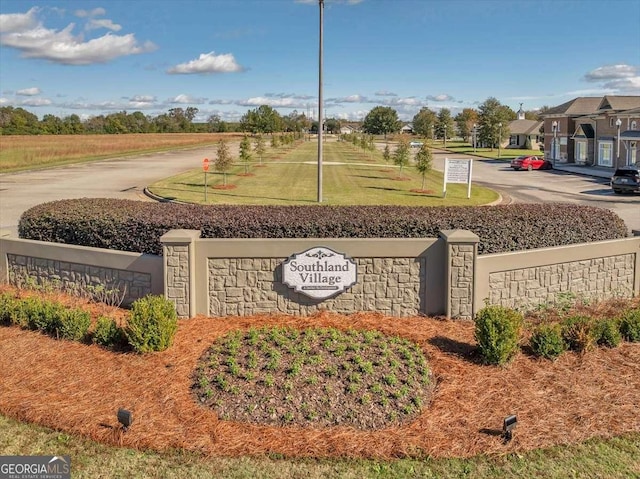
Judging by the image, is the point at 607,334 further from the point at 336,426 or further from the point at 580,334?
the point at 336,426

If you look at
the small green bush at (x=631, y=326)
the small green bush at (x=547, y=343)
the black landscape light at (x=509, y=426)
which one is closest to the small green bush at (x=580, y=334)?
the small green bush at (x=547, y=343)

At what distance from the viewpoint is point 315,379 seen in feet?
21.3

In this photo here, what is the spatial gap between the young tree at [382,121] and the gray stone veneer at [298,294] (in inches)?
5874

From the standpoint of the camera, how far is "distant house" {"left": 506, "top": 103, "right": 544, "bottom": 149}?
8831 cm

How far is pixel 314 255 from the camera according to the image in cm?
892

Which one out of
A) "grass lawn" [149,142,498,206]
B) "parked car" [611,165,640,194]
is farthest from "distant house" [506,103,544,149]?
"parked car" [611,165,640,194]

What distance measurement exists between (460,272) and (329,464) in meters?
4.47

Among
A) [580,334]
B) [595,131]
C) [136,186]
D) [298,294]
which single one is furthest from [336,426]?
[595,131]

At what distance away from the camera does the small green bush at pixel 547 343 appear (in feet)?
24.2

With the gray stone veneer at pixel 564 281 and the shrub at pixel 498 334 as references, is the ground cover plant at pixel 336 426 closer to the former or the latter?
the shrub at pixel 498 334

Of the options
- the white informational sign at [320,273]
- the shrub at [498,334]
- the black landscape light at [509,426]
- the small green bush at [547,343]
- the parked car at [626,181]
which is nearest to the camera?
the black landscape light at [509,426]

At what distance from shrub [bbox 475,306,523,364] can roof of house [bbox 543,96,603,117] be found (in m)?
56.5

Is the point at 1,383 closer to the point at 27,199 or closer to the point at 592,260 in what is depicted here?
the point at 592,260

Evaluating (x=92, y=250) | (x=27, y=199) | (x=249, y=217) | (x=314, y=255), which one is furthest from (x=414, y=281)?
(x=27, y=199)
